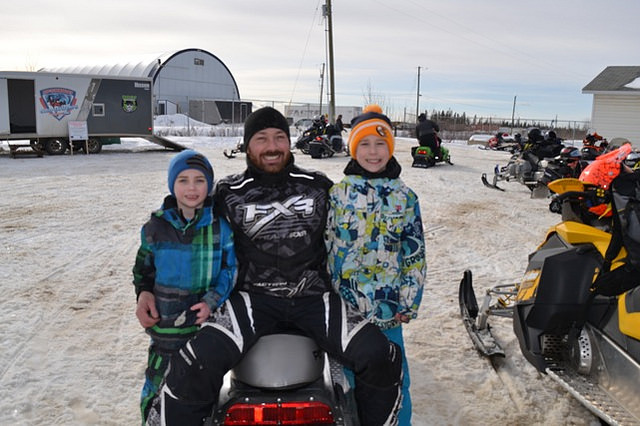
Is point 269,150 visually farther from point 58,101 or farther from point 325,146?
point 58,101

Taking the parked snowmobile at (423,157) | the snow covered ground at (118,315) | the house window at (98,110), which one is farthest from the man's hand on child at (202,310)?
the house window at (98,110)

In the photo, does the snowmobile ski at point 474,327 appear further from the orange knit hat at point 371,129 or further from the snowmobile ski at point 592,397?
the orange knit hat at point 371,129

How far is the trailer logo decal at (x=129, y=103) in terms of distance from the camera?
63.0ft

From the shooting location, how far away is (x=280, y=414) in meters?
1.80

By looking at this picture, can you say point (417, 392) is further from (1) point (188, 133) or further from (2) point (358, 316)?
(1) point (188, 133)

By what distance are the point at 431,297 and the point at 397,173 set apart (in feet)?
8.51

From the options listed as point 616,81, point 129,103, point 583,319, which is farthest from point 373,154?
point 616,81

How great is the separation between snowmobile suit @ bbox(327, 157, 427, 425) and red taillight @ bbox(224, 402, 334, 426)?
66cm

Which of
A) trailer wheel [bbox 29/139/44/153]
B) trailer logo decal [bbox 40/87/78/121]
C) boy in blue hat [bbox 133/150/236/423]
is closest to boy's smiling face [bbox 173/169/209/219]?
boy in blue hat [bbox 133/150/236/423]

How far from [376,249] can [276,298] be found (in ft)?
1.67

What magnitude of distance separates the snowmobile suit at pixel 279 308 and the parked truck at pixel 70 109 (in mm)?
17444

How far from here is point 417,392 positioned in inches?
128

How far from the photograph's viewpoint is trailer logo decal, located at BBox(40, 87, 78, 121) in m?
17.6

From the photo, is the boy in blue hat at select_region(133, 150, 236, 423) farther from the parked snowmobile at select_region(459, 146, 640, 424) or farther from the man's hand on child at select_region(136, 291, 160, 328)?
the parked snowmobile at select_region(459, 146, 640, 424)
